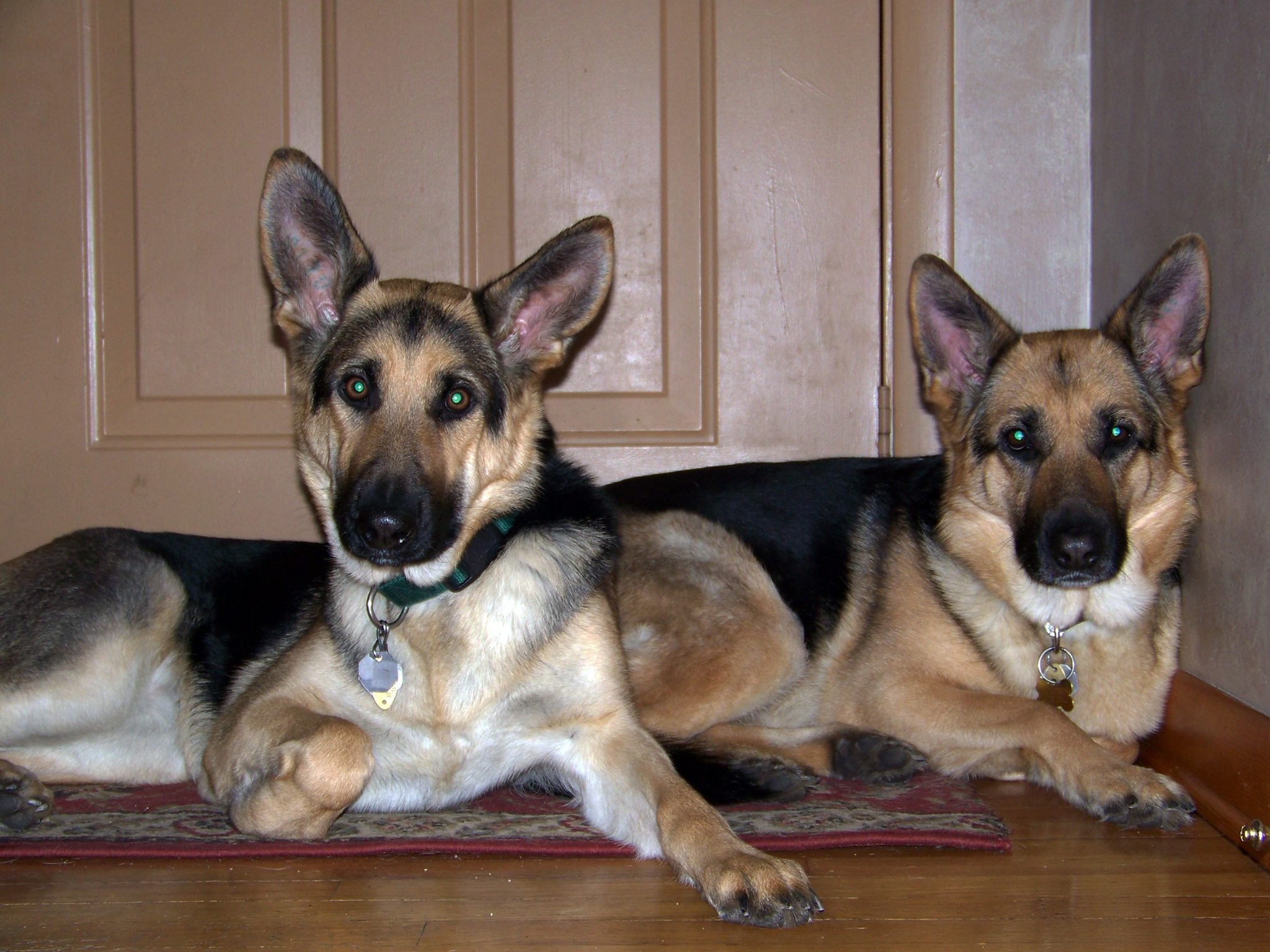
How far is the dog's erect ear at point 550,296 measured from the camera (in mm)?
2656

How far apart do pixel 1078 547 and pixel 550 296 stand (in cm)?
158

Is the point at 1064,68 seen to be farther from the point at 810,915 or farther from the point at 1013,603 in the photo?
the point at 810,915

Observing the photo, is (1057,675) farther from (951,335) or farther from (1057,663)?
(951,335)

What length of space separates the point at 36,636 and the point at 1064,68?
13.4 ft

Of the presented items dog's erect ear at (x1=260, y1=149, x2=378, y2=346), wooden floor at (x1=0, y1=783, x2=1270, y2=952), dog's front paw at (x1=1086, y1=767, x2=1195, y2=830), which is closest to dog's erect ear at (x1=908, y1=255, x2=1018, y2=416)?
dog's front paw at (x1=1086, y1=767, x2=1195, y2=830)

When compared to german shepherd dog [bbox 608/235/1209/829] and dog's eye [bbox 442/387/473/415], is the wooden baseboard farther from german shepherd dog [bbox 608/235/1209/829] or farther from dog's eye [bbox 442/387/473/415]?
dog's eye [bbox 442/387/473/415]

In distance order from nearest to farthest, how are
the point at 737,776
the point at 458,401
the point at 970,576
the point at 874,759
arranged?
1. the point at 458,401
2. the point at 737,776
3. the point at 874,759
4. the point at 970,576

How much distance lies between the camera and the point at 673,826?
85.1 inches

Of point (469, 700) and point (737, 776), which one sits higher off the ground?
point (469, 700)

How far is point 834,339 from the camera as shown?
421 cm

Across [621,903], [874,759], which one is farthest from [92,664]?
[874,759]

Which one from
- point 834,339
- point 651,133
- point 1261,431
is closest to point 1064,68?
point 834,339

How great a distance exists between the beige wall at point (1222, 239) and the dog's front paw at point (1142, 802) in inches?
13.8

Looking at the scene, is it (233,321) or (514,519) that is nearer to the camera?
(514,519)
